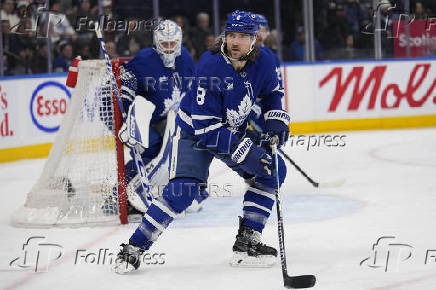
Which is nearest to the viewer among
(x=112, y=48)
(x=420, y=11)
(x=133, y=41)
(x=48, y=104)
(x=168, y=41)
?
(x=168, y=41)

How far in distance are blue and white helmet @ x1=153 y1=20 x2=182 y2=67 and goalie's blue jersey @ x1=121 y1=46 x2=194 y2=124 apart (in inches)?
1.6

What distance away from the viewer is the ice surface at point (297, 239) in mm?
2990

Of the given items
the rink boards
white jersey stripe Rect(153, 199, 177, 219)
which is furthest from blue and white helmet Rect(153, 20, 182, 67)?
the rink boards

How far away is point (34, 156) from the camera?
6.68 m

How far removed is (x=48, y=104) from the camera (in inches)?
263

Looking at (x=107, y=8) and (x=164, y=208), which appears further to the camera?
(x=107, y=8)

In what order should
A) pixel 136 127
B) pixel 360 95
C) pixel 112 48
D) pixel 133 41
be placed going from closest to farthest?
pixel 136 127, pixel 112 48, pixel 133 41, pixel 360 95

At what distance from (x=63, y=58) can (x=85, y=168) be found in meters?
3.35

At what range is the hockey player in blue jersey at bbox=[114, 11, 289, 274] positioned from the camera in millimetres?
2926

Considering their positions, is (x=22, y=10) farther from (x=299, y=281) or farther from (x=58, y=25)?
(x=299, y=281)

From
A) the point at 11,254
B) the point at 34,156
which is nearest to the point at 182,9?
the point at 34,156

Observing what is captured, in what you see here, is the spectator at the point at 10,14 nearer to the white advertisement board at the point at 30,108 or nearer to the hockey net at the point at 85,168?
the white advertisement board at the point at 30,108

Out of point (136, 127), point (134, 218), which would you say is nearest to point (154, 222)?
point (136, 127)

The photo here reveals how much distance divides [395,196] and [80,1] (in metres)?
3.91
